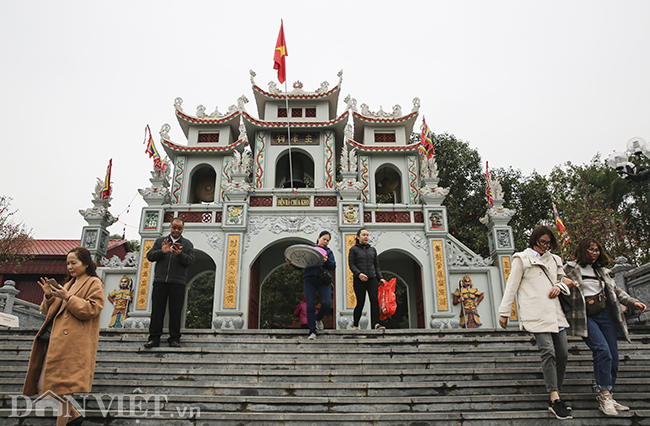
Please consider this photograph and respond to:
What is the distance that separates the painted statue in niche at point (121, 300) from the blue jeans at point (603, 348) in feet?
37.5

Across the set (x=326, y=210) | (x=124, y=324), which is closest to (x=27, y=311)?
(x=124, y=324)

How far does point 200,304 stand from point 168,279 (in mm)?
24202

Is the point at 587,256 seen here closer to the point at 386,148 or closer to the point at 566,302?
the point at 566,302

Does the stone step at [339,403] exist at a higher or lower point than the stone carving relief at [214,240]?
A: lower

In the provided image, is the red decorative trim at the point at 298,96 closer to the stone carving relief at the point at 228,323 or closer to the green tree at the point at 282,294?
the stone carving relief at the point at 228,323

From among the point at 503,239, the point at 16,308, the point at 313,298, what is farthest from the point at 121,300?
the point at 503,239

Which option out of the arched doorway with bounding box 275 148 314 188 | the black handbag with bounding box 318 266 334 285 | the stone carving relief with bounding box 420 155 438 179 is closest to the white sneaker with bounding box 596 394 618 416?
the black handbag with bounding box 318 266 334 285

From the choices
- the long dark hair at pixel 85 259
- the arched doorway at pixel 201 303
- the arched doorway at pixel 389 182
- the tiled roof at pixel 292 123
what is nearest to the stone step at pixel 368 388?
the long dark hair at pixel 85 259

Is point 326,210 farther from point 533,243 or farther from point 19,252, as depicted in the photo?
point 19,252

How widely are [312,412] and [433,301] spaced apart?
8.10 meters

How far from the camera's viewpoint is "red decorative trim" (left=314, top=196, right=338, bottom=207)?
43.6 ft

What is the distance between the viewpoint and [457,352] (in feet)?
20.9

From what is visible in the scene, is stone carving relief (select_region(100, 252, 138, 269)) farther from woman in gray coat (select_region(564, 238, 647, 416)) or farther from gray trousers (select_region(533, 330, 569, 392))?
woman in gray coat (select_region(564, 238, 647, 416))

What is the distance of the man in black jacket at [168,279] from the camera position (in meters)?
6.32
